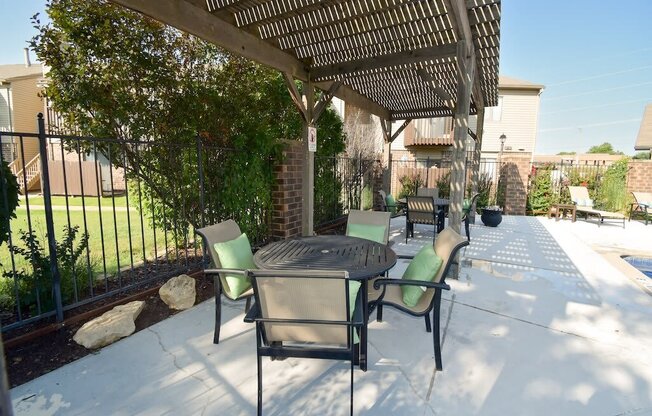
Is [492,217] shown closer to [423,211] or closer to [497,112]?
[423,211]

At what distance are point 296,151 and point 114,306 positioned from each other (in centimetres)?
304

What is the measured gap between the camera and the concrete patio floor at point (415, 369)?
Answer: 2.07 metres

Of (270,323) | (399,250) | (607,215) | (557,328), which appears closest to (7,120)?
(399,250)

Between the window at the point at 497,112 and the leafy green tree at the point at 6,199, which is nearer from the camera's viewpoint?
the leafy green tree at the point at 6,199

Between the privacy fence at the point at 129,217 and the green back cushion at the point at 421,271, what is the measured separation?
95.8 inches

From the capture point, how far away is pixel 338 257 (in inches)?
106

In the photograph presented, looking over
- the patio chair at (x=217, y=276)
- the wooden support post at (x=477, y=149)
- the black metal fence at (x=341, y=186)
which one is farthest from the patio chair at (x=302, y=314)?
the wooden support post at (x=477, y=149)

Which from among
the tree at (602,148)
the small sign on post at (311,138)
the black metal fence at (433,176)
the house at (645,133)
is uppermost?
the tree at (602,148)

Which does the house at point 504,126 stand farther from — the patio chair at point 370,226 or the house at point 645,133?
the patio chair at point 370,226

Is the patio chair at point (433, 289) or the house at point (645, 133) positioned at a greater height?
the house at point (645, 133)

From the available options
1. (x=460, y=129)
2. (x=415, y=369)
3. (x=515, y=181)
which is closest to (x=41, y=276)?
(x=415, y=369)

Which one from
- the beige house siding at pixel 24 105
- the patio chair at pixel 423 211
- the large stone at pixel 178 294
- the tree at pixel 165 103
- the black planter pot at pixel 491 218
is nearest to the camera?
the large stone at pixel 178 294

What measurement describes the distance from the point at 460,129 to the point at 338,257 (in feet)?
8.61

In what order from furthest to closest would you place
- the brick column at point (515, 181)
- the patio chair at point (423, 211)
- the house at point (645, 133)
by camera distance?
the house at point (645, 133) → the brick column at point (515, 181) → the patio chair at point (423, 211)
